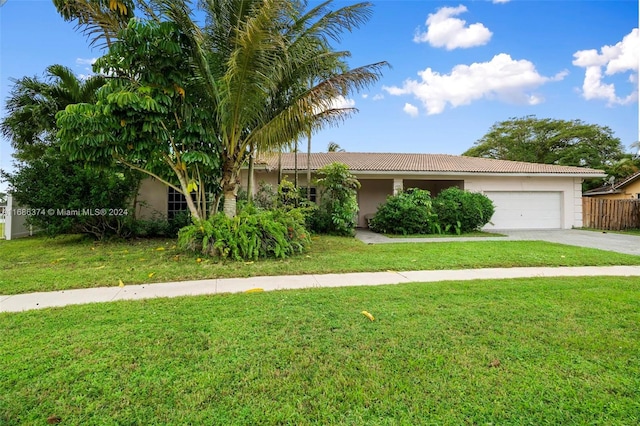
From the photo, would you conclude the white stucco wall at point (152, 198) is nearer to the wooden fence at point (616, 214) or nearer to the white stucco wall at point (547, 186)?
the white stucco wall at point (547, 186)

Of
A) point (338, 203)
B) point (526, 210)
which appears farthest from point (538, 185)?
point (338, 203)

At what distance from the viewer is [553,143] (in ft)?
104

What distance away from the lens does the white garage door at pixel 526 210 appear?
15570mm

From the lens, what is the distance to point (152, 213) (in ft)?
42.2

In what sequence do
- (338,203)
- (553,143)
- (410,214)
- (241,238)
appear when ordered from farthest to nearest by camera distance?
(553,143), (410,214), (338,203), (241,238)

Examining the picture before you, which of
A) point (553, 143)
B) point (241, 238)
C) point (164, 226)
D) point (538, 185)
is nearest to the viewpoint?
point (241, 238)

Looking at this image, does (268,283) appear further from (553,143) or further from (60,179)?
(553,143)

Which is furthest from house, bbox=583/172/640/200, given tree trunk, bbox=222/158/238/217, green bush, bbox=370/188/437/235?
tree trunk, bbox=222/158/238/217

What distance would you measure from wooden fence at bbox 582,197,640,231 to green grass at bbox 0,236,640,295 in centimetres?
936

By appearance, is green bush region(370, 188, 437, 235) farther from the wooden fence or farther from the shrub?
the wooden fence

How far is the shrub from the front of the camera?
12.1 meters

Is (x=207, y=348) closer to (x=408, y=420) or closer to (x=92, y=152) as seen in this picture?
(x=408, y=420)

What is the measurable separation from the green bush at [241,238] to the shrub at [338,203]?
4.19m

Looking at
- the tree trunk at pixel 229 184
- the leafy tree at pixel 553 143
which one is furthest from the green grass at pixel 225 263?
the leafy tree at pixel 553 143
